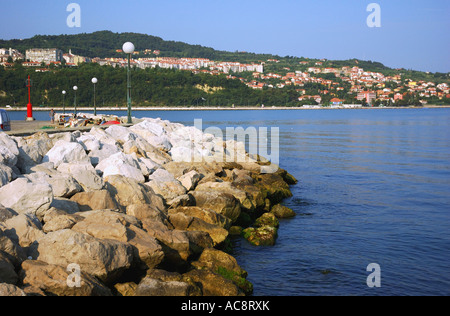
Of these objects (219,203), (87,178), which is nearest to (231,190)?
(219,203)

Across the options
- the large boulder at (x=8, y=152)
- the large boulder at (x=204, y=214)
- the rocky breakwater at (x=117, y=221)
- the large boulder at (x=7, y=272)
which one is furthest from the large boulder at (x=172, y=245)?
the large boulder at (x=8, y=152)

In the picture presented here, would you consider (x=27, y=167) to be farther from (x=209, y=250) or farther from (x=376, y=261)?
(x=376, y=261)

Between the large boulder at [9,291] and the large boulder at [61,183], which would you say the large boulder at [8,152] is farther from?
the large boulder at [9,291]

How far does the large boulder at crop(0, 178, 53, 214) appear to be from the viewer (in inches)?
283

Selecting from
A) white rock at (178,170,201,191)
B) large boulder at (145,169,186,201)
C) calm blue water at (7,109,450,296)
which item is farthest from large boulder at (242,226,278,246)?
white rock at (178,170,201,191)

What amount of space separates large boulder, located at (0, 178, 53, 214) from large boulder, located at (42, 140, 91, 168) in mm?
2894

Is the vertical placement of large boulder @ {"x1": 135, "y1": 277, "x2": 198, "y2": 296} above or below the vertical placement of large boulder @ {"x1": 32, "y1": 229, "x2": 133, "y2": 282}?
below

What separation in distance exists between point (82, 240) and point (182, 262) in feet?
5.79

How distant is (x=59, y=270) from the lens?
18.1 ft

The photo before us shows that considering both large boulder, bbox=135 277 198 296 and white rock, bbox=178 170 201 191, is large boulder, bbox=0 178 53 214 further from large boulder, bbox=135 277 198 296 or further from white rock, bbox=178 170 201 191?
white rock, bbox=178 170 201 191

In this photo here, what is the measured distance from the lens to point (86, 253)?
230 inches

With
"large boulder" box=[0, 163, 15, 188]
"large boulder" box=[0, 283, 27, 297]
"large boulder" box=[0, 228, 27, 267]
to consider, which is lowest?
"large boulder" box=[0, 283, 27, 297]

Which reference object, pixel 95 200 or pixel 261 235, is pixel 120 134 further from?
pixel 95 200
